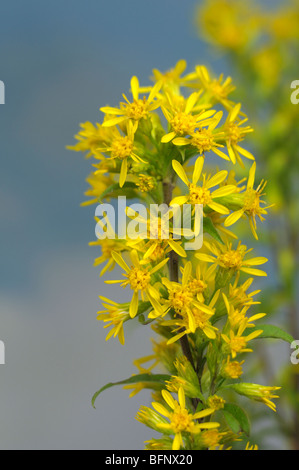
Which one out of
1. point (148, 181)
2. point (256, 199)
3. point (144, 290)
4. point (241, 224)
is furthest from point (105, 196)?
point (241, 224)

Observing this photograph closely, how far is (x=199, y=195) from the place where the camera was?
60.8 inches

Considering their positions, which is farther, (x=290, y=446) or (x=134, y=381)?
(x=290, y=446)

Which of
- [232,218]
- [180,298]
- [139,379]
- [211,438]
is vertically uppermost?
[232,218]

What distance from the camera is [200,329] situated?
5.06 ft

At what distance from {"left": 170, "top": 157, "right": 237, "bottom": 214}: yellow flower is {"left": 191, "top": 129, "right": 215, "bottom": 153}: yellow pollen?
0.16 feet

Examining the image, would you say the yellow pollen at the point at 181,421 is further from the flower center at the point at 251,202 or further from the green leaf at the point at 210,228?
the flower center at the point at 251,202

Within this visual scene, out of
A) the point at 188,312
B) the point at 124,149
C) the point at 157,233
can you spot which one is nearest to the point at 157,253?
the point at 157,233

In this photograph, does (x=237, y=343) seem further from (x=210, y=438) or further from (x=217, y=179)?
(x=217, y=179)

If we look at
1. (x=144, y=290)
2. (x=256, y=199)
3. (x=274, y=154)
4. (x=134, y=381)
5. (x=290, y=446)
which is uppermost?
(x=274, y=154)

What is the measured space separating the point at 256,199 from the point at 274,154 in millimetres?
2740

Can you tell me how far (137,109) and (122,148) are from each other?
5.6 inches

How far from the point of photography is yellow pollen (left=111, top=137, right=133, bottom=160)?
1.58m
